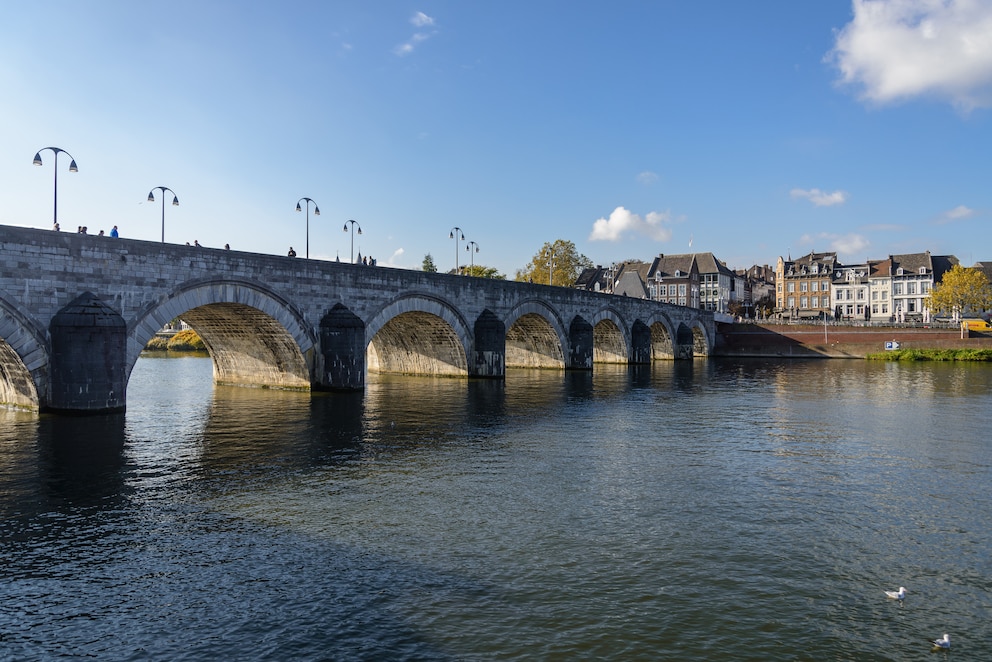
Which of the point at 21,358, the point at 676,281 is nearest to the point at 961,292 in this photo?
the point at 676,281

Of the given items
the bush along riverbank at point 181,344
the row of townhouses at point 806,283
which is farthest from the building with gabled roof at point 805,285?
the bush along riverbank at point 181,344

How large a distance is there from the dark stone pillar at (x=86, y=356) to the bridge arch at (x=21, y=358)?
31 centimetres

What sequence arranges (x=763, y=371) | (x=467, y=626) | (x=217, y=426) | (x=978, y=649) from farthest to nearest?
1. (x=763, y=371)
2. (x=217, y=426)
3. (x=467, y=626)
4. (x=978, y=649)

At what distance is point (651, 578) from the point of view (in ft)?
28.5

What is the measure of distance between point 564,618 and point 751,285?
12831 cm

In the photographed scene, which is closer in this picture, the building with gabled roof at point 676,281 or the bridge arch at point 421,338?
the bridge arch at point 421,338

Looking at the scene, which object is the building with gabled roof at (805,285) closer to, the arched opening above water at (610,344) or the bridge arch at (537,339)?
the arched opening above water at (610,344)

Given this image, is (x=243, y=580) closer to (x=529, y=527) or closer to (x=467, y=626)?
(x=467, y=626)

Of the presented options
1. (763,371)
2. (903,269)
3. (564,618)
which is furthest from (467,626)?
(903,269)

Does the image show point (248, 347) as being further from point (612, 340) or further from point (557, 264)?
point (557, 264)

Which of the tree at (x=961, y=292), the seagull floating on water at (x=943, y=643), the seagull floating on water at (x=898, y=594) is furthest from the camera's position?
the tree at (x=961, y=292)

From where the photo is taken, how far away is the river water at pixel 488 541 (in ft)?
23.6

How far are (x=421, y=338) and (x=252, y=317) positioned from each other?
13.2 meters

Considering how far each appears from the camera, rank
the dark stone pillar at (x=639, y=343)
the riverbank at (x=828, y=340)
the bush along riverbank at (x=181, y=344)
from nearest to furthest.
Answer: the dark stone pillar at (x=639, y=343)
the riverbank at (x=828, y=340)
the bush along riverbank at (x=181, y=344)
